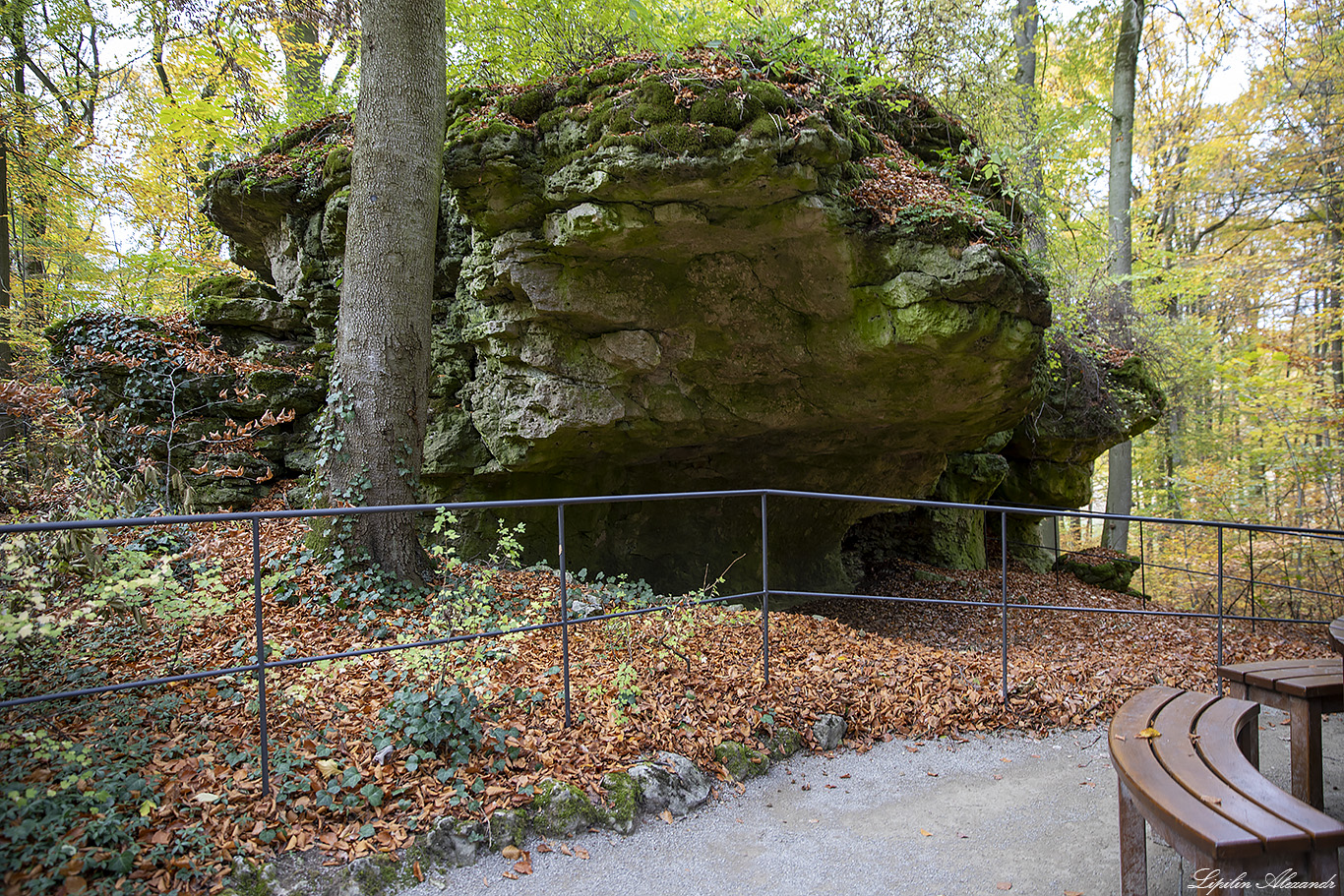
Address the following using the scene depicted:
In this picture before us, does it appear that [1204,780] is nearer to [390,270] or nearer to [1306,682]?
[1306,682]

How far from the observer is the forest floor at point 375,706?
2.25 m

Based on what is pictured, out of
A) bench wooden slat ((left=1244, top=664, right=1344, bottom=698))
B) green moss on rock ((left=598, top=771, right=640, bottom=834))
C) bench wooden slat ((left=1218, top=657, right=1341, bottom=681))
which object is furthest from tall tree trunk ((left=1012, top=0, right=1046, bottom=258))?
green moss on rock ((left=598, top=771, right=640, bottom=834))

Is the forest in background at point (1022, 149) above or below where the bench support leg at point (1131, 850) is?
above

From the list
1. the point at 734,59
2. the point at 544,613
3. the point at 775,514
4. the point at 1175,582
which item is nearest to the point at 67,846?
the point at 544,613

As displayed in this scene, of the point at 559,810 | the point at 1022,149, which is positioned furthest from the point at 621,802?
the point at 1022,149

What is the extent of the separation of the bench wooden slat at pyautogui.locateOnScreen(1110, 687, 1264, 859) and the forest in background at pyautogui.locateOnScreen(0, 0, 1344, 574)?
4801 mm

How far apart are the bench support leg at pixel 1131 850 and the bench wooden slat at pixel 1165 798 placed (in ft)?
0.41

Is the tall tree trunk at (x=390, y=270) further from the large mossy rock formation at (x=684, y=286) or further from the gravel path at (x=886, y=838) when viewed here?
the gravel path at (x=886, y=838)

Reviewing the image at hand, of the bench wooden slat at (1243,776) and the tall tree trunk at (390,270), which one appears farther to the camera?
the tall tree trunk at (390,270)

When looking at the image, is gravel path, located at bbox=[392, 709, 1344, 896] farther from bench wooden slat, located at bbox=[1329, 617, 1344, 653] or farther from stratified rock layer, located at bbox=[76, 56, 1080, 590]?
stratified rock layer, located at bbox=[76, 56, 1080, 590]

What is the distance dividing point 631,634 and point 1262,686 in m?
2.93

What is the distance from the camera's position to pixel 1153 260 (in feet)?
40.8

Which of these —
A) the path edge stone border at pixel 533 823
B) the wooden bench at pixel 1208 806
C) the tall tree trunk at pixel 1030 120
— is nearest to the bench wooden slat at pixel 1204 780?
the wooden bench at pixel 1208 806

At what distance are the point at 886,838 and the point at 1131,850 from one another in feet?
2.70
